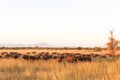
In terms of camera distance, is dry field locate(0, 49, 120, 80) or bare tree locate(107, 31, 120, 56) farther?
bare tree locate(107, 31, 120, 56)

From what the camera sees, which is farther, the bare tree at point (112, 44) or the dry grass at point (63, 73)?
the bare tree at point (112, 44)

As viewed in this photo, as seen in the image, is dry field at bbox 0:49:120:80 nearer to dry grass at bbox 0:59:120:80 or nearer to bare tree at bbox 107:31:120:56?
dry grass at bbox 0:59:120:80

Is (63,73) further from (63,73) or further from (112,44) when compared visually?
(112,44)

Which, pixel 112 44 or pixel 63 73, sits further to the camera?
pixel 112 44

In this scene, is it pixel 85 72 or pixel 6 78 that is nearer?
pixel 6 78

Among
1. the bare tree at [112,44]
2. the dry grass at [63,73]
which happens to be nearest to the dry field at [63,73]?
the dry grass at [63,73]

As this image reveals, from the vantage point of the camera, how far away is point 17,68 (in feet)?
58.5

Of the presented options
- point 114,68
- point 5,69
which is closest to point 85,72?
point 114,68

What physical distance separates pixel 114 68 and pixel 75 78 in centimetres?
352

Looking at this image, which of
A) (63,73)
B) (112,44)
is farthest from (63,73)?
(112,44)

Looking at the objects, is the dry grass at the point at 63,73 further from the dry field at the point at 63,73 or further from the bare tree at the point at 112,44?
the bare tree at the point at 112,44

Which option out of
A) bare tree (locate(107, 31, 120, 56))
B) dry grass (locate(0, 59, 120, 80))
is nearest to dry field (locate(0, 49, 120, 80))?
dry grass (locate(0, 59, 120, 80))

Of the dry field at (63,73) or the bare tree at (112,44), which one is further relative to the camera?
the bare tree at (112,44)

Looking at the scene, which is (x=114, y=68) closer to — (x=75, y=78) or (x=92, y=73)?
(x=92, y=73)
